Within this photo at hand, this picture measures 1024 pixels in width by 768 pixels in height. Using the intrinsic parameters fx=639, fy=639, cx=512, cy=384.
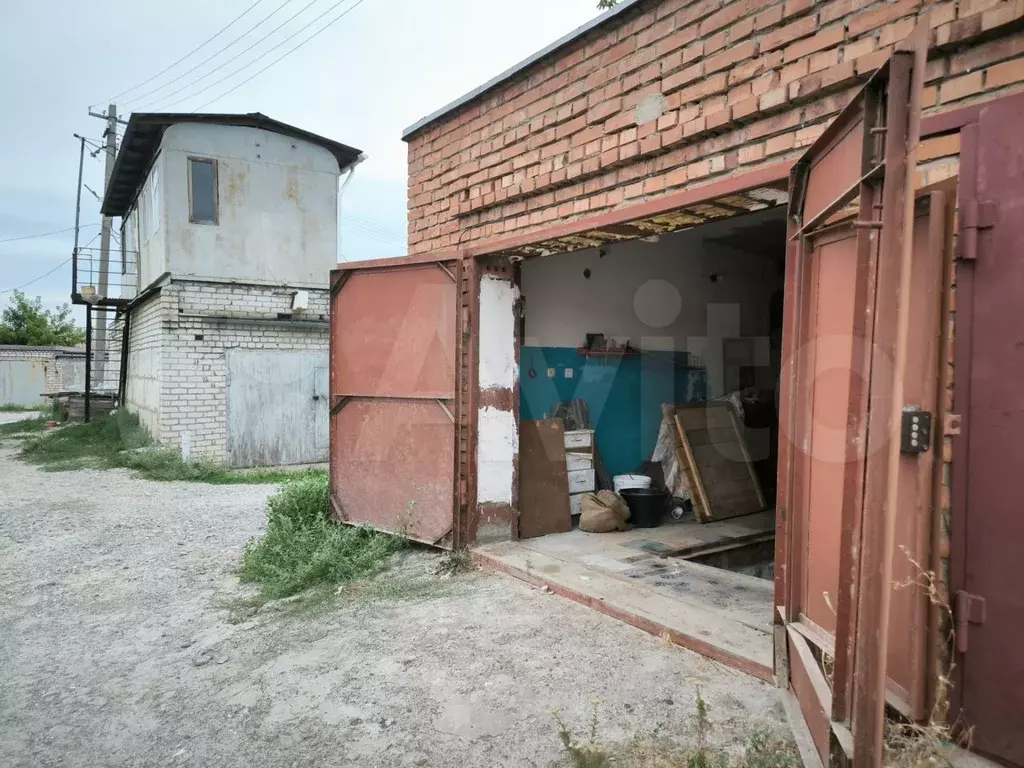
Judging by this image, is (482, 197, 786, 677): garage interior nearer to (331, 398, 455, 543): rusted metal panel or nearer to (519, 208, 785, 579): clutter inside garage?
(519, 208, 785, 579): clutter inside garage

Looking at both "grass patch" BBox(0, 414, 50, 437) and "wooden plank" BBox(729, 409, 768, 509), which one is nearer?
"wooden plank" BBox(729, 409, 768, 509)

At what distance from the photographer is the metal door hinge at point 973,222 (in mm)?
2164


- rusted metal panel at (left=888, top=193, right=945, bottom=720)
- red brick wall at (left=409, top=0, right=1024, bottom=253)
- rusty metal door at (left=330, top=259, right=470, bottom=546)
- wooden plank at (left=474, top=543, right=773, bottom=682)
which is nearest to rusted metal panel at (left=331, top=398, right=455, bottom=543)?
rusty metal door at (left=330, top=259, right=470, bottom=546)

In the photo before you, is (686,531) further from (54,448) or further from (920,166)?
(54,448)

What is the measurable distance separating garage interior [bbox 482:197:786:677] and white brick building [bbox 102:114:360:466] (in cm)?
660

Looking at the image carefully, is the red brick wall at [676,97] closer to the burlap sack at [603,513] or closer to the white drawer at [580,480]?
the white drawer at [580,480]

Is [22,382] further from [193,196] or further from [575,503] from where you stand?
[575,503]

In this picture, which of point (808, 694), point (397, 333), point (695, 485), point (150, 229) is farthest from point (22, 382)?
point (808, 694)

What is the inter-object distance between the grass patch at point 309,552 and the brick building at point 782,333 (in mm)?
294

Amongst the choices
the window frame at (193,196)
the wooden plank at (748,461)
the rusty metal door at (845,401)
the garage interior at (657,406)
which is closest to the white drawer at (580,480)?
the garage interior at (657,406)

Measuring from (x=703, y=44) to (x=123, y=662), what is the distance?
15.3 feet

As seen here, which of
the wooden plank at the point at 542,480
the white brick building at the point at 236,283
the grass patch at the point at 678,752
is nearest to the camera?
the grass patch at the point at 678,752

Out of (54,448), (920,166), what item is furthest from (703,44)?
(54,448)

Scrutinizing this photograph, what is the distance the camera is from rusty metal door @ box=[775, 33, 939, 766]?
1.72 m
